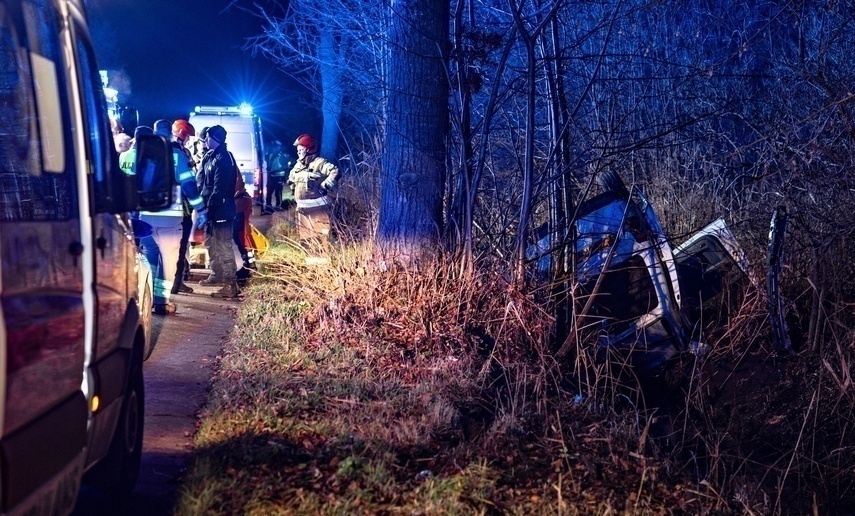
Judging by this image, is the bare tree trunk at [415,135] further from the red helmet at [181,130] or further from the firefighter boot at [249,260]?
the red helmet at [181,130]

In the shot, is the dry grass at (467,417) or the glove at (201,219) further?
the glove at (201,219)

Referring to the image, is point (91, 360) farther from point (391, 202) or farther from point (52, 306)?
point (391, 202)

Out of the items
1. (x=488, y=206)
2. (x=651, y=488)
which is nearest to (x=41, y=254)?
(x=651, y=488)

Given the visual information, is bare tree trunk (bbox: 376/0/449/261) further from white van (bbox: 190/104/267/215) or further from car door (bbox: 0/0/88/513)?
white van (bbox: 190/104/267/215)

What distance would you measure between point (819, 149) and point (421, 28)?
3.42 meters

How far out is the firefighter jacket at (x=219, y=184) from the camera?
10227mm

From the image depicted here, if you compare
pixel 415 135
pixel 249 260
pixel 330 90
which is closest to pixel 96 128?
pixel 415 135

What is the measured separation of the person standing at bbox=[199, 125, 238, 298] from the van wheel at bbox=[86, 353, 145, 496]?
5856 millimetres

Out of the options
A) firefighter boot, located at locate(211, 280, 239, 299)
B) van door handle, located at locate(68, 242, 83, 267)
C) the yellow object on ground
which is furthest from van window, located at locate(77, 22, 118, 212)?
the yellow object on ground

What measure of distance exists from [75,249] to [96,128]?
31.0 inches

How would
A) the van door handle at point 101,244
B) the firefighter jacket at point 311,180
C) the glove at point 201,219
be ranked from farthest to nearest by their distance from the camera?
the firefighter jacket at point 311,180, the glove at point 201,219, the van door handle at point 101,244

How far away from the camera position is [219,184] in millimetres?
10227

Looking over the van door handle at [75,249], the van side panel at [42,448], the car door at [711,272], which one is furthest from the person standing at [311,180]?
the van side panel at [42,448]

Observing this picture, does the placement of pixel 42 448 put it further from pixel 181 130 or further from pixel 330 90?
pixel 330 90
